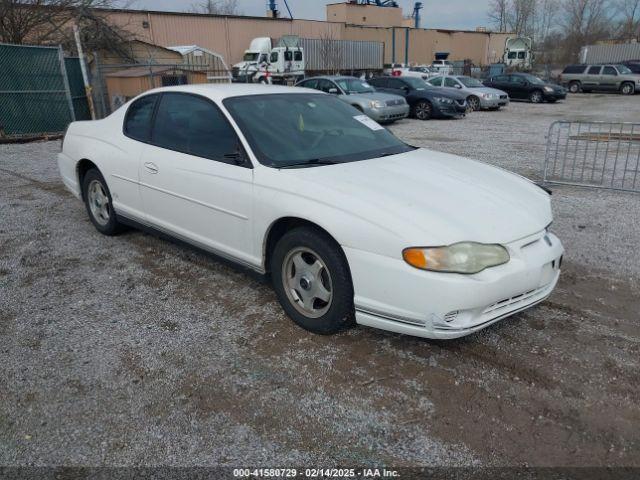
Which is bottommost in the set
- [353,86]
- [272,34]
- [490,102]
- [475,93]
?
[490,102]

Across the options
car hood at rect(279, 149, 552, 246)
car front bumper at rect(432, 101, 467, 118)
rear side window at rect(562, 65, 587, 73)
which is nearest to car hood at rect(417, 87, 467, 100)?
car front bumper at rect(432, 101, 467, 118)

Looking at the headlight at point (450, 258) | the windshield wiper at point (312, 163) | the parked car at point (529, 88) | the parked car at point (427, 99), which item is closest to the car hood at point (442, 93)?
the parked car at point (427, 99)

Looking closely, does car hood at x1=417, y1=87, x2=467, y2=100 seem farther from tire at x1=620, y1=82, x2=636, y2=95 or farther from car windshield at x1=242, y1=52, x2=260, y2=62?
car windshield at x1=242, y1=52, x2=260, y2=62

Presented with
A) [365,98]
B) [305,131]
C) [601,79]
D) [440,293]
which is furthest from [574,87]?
[440,293]

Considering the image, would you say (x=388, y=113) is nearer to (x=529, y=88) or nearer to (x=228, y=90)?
(x=228, y=90)

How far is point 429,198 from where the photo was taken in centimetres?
308

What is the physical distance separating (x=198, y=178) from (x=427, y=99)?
14993mm

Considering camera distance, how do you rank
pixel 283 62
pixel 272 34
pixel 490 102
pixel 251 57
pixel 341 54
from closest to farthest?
pixel 490 102 → pixel 283 62 → pixel 251 57 → pixel 341 54 → pixel 272 34

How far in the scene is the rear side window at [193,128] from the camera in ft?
12.3

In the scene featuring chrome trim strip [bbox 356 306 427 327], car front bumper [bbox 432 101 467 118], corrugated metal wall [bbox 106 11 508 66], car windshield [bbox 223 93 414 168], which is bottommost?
car front bumper [bbox 432 101 467 118]

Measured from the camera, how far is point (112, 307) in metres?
3.79

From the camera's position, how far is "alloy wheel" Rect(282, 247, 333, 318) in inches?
127

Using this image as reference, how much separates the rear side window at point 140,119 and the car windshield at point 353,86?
11.7m

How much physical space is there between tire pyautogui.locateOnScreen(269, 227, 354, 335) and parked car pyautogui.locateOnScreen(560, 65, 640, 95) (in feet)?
105
